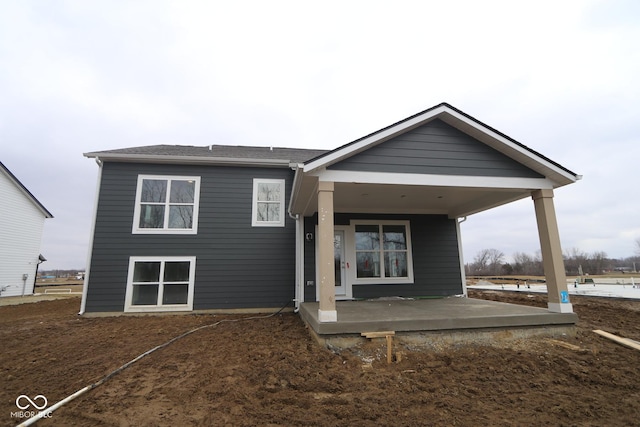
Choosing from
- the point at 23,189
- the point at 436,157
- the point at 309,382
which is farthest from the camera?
the point at 23,189

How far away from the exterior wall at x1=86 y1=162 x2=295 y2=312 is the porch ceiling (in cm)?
162

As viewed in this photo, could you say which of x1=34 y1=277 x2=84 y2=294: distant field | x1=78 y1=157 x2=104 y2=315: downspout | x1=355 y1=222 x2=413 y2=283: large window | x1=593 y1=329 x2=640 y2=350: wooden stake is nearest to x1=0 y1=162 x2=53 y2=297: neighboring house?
x1=34 y1=277 x2=84 y2=294: distant field

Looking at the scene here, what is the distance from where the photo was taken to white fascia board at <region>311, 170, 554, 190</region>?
4.61 m

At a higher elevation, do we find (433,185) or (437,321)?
(433,185)

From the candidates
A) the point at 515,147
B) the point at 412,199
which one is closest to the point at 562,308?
the point at 515,147

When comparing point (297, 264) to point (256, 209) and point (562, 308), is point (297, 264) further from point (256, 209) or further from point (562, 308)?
point (562, 308)

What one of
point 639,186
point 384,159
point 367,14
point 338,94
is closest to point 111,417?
point 384,159

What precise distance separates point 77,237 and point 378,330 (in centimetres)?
3949

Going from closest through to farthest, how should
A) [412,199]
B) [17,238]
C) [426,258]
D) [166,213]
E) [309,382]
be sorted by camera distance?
[309,382]
[412,199]
[166,213]
[426,258]
[17,238]

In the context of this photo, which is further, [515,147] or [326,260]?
[515,147]

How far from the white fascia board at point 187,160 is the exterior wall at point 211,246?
0.18 m

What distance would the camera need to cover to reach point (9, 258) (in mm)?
12281

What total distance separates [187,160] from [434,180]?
20.7 feet

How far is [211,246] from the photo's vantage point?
7.33 meters
